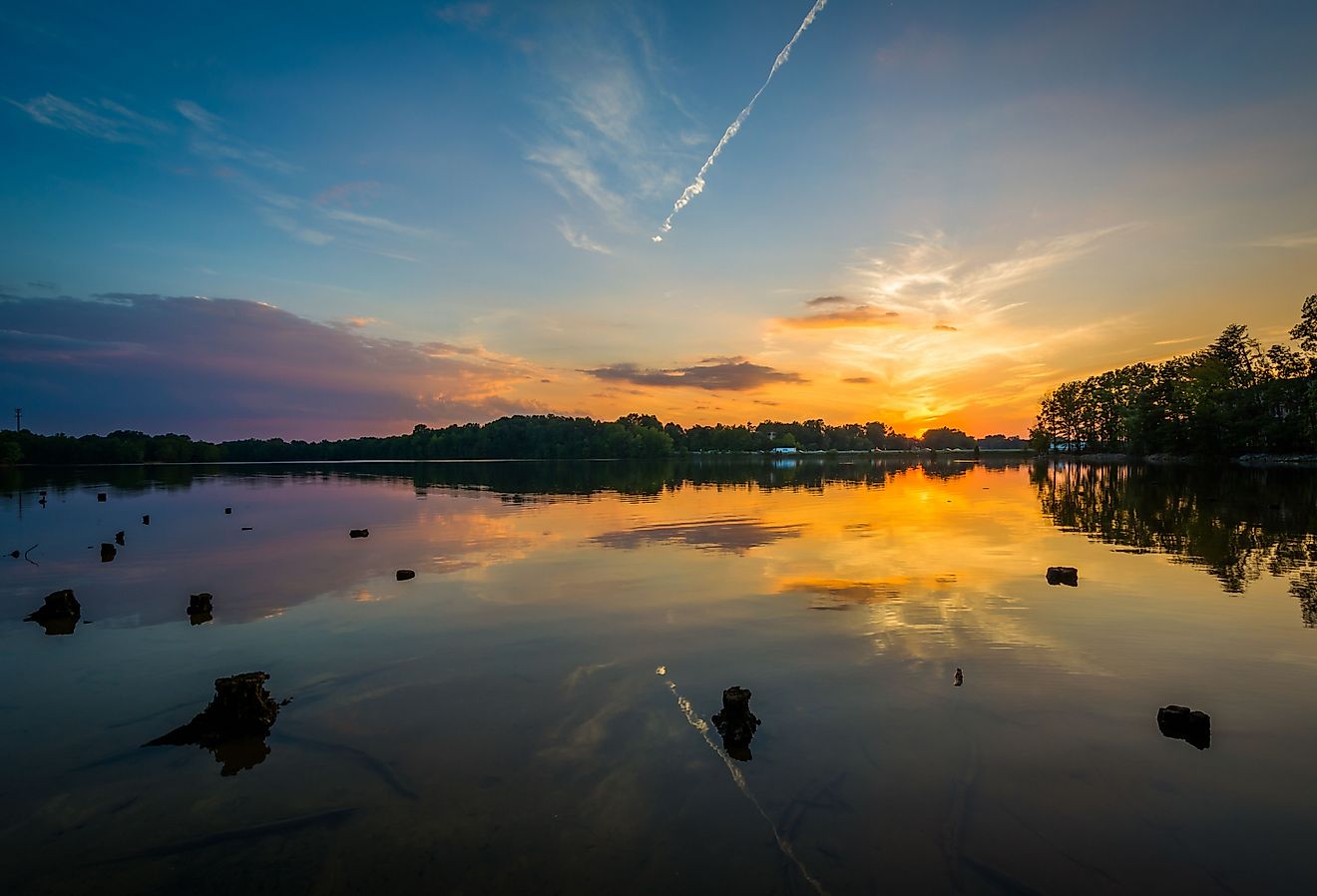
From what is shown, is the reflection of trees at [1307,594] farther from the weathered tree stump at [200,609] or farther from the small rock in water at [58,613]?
the small rock in water at [58,613]

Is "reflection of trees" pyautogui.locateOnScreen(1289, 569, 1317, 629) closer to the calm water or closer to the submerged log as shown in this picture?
the calm water

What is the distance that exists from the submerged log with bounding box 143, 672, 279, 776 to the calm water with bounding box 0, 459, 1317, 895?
1.06 feet

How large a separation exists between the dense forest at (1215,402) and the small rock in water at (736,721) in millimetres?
105358

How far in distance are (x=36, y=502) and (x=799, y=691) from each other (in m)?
67.1

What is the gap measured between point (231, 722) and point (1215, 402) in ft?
471

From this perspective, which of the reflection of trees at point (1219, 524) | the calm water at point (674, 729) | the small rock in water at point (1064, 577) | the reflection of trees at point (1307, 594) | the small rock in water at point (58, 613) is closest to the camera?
the calm water at point (674, 729)

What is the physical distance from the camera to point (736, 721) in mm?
9414

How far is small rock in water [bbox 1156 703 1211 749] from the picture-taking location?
9.12 meters

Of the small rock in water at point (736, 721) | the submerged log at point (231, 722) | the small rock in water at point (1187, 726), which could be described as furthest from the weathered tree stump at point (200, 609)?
the small rock in water at point (1187, 726)

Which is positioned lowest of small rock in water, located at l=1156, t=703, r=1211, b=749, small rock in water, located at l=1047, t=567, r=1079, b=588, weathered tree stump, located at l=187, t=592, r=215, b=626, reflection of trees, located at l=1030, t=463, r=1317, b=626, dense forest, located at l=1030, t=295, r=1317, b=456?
weathered tree stump, located at l=187, t=592, r=215, b=626

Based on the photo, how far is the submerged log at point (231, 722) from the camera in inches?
378

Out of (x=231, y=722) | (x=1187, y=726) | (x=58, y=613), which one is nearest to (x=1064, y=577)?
(x=1187, y=726)

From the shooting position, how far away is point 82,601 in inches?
739

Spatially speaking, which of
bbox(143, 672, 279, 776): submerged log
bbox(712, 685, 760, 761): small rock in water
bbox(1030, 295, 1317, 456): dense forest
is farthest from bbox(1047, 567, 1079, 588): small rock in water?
bbox(1030, 295, 1317, 456): dense forest
